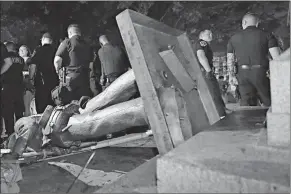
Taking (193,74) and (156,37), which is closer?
(156,37)

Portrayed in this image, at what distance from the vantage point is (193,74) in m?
3.03

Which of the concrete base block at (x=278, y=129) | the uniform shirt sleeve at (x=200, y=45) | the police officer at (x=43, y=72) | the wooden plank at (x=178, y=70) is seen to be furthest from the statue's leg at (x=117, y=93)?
the police officer at (x=43, y=72)

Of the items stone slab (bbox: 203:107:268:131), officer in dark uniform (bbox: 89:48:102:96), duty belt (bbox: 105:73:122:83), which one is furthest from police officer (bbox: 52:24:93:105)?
stone slab (bbox: 203:107:268:131)

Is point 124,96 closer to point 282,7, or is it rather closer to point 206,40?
point 206,40

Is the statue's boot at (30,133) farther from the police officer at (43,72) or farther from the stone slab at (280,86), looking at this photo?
the stone slab at (280,86)

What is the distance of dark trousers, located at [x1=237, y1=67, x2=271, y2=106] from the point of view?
452cm

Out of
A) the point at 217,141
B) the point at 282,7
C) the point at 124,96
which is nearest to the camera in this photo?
the point at 217,141

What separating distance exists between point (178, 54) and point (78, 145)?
177 centimetres

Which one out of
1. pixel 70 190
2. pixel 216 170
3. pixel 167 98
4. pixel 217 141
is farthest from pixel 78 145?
pixel 216 170

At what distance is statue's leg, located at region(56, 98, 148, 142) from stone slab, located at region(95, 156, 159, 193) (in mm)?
1195

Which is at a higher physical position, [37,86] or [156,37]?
[156,37]

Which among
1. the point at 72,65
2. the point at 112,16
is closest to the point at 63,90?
the point at 72,65

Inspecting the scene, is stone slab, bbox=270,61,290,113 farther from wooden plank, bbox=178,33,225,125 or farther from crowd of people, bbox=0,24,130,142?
crowd of people, bbox=0,24,130,142

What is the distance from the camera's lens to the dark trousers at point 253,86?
178 inches
